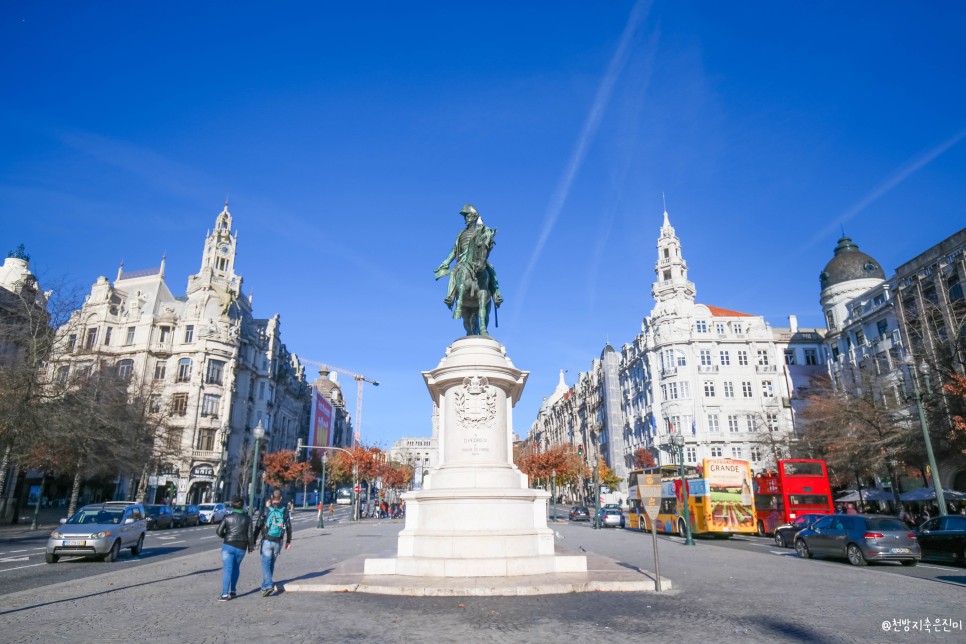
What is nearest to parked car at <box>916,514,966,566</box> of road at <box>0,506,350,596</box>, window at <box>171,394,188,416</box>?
road at <box>0,506,350,596</box>

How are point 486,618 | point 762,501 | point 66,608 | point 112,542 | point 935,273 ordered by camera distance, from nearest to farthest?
point 486,618 → point 66,608 → point 112,542 → point 762,501 → point 935,273

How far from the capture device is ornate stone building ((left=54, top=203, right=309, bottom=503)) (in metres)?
61.7

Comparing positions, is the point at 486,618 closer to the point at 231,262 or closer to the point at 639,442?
the point at 639,442

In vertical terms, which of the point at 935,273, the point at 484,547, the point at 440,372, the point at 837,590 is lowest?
the point at 837,590

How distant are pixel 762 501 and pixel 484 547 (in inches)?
993

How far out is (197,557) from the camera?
18234 mm

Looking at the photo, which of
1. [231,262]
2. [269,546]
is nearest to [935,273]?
[269,546]

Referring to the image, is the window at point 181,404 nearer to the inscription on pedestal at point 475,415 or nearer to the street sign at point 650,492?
the inscription on pedestal at point 475,415

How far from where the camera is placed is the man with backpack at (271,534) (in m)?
10.0

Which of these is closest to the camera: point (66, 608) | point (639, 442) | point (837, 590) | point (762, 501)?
point (66, 608)

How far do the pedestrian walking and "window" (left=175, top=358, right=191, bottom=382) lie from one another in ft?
204

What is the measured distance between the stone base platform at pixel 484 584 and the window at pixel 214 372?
60798 mm

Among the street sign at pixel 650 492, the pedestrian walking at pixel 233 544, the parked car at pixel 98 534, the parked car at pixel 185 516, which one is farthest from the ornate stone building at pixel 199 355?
the street sign at pixel 650 492

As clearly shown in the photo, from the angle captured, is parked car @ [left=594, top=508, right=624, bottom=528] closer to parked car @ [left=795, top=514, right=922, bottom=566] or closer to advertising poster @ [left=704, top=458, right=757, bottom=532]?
advertising poster @ [left=704, top=458, right=757, bottom=532]
